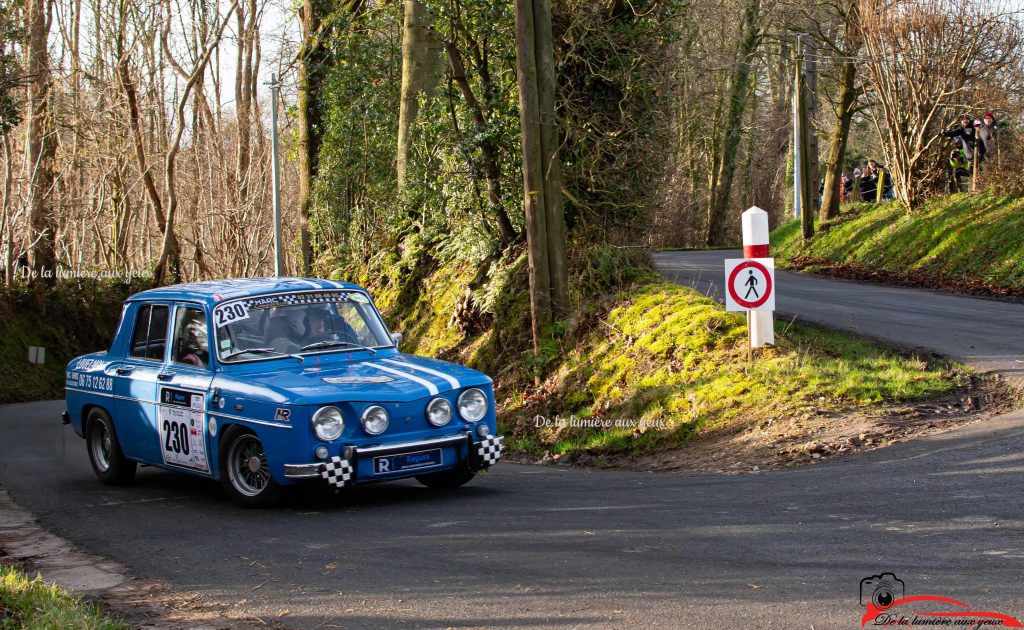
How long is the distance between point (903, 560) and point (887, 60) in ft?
69.8

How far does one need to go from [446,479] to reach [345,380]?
1.37 meters

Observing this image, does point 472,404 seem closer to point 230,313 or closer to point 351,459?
point 351,459

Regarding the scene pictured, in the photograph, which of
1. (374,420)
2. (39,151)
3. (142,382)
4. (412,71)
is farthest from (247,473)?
(39,151)

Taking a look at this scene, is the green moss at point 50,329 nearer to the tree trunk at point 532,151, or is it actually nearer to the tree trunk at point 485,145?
the tree trunk at point 485,145

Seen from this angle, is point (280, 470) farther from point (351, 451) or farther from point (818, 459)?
point (818, 459)

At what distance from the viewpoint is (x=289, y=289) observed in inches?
379

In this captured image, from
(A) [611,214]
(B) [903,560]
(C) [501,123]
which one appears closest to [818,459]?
(B) [903,560]

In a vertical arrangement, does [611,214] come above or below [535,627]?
above

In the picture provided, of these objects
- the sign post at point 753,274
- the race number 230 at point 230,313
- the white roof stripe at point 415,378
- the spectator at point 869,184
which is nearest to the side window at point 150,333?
the race number 230 at point 230,313

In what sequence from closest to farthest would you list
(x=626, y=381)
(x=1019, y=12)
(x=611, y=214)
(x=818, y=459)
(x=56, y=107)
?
(x=818, y=459), (x=626, y=381), (x=611, y=214), (x=1019, y=12), (x=56, y=107)

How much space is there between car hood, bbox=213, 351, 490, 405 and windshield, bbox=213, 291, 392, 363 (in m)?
0.21

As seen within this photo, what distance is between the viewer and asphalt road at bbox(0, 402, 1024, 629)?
521cm

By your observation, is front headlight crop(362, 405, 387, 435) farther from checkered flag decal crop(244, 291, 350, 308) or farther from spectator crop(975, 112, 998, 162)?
spectator crop(975, 112, 998, 162)

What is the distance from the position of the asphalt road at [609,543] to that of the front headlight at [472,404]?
66 cm
